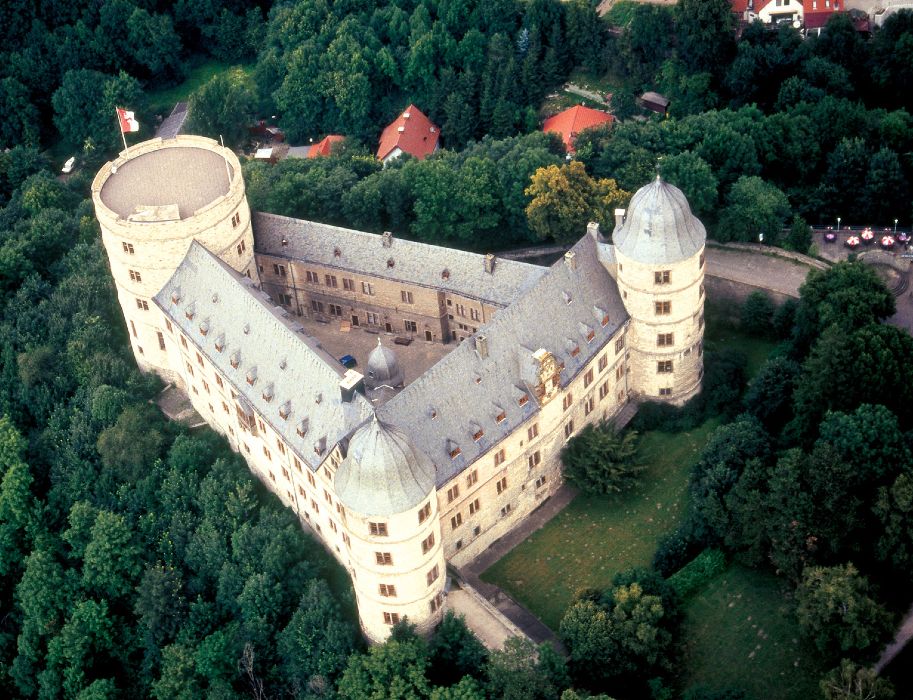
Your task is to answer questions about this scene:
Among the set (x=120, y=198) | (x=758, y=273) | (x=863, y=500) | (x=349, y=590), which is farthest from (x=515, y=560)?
(x=120, y=198)

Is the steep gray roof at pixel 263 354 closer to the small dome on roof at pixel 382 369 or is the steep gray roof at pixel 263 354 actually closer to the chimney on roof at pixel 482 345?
the small dome on roof at pixel 382 369

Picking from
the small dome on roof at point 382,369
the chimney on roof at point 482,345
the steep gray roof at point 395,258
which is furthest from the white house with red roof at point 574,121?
the chimney on roof at point 482,345

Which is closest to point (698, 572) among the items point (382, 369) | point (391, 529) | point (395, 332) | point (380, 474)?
point (391, 529)

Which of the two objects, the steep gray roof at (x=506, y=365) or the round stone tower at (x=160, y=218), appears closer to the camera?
the steep gray roof at (x=506, y=365)

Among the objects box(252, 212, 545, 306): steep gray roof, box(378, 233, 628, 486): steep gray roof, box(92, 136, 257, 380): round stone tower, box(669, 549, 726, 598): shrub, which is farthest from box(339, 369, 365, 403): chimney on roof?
box(669, 549, 726, 598): shrub

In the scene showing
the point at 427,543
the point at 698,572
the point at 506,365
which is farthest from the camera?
the point at 506,365

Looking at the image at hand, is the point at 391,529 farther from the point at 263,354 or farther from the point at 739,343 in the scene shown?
the point at 739,343
